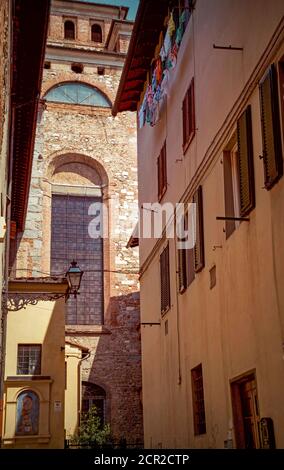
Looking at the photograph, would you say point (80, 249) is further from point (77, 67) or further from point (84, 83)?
point (77, 67)

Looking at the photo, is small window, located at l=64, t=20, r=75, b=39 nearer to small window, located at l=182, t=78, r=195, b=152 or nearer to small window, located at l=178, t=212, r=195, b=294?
small window, located at l=182, t=78, r=195, b=152

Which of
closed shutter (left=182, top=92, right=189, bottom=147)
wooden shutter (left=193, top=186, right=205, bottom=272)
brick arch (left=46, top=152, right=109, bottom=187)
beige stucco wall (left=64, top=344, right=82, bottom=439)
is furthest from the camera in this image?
brick arch (left=46, top=152, right=109, bottom=187)

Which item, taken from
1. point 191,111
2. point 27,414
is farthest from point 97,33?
point 191,111

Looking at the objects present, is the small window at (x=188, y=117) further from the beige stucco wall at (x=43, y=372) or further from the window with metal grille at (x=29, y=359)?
the window with metal grille at (x=29, y=359)

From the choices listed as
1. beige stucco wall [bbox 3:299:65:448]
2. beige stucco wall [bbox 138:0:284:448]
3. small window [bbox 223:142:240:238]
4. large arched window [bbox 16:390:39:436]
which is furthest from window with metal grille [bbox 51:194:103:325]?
small window [bbox 223:142:240:238]

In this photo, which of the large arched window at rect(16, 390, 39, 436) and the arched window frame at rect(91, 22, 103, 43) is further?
the arched window frame at rect(91, 22, 103, 43)

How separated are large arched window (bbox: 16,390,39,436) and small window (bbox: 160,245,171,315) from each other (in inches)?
227

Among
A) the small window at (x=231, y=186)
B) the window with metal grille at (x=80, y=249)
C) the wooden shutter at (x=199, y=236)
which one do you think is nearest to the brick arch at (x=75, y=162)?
the window with metal grille at (x=80, y=249)

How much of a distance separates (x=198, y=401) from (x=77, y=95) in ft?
66.1

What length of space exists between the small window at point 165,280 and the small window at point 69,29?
19.8 metres

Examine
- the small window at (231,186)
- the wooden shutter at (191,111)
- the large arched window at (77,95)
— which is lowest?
the small window at (231,186)

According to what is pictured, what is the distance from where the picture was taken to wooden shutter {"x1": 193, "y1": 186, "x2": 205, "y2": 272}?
11.5 metres

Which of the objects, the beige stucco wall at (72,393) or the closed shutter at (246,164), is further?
the beige stucco wall at (72,393)

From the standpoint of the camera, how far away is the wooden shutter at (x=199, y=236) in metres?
11.5
